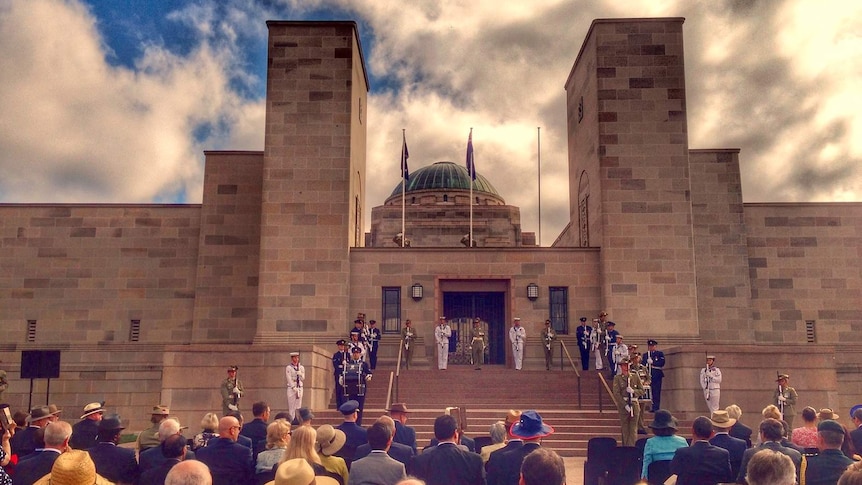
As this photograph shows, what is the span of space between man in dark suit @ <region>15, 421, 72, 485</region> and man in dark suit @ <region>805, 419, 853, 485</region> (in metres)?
6.04

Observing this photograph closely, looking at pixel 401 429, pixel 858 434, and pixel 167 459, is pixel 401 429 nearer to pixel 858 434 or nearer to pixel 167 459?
pixel 167 459

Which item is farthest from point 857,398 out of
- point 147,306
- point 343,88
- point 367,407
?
point 147,306

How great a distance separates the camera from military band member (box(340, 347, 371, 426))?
18.7 meters

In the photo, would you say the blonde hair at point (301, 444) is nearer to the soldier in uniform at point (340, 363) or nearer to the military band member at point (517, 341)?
the soldier in uniform at point (340, 363)

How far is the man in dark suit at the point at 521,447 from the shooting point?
23.1 ft

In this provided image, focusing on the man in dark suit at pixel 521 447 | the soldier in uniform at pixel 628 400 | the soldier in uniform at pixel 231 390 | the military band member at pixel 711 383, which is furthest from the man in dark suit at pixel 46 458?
the military band member at pixel 711 383

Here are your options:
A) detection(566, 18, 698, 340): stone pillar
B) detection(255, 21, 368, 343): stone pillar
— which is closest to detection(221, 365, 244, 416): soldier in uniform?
detection(255, 21, 368, 343): stone pillar

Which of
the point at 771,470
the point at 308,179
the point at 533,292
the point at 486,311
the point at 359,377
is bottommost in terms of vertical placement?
the point at 771,470

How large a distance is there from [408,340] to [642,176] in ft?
28.9

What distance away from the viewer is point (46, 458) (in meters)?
6.82

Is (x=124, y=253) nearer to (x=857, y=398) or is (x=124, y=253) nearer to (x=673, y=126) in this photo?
(x=673, y=126)

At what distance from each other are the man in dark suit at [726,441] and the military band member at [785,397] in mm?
9592

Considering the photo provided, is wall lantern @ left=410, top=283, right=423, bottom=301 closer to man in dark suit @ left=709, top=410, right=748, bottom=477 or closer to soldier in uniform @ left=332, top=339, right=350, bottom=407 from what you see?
soldier in uniform @ left=332, top=339, right=350, bottom=407

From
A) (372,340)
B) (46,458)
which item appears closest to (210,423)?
(46,458)
